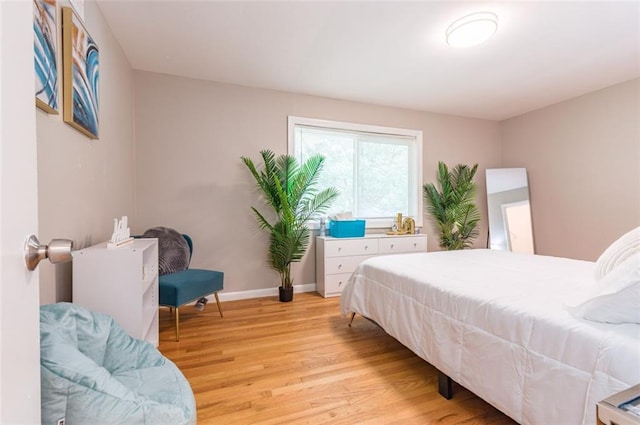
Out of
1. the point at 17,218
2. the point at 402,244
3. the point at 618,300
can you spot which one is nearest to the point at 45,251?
the point at 17,218

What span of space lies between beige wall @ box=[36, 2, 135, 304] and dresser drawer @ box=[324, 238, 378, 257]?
2021 millimetres

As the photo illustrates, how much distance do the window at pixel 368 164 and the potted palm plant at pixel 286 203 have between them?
36cm

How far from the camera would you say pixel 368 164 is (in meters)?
3.94

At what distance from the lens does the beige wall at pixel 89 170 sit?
51.0 inches

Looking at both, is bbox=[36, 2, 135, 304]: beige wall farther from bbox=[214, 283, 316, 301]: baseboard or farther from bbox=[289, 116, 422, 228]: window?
bbox=[289, 116, 422, 228]: window

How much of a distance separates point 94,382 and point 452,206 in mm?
4145

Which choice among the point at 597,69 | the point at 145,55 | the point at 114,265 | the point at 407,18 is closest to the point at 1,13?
the point at 114,265

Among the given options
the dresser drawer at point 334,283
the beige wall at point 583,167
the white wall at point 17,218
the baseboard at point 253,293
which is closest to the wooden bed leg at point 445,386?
the white wall at point 17,218

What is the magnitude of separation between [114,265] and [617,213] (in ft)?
15.8

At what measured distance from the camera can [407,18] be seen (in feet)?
6.88

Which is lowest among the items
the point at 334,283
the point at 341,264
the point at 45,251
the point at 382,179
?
the point at 334,283

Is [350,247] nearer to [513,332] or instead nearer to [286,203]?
[286,203]

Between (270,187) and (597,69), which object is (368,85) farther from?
(597,69)

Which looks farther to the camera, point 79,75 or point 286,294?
point 286,294
